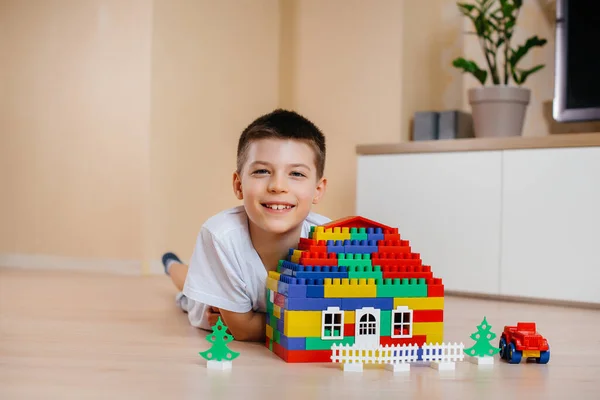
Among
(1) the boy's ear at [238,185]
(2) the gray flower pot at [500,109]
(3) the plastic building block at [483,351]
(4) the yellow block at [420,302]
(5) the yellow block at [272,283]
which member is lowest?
(3) the plastic building block at [483,351]

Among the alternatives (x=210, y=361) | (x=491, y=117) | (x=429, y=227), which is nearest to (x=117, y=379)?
(x=210, y=361)

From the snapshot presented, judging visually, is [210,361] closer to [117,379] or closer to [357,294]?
[117,379]

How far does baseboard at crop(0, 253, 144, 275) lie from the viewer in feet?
10.1

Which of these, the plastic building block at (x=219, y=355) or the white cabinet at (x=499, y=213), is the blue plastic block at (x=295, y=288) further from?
the white cabinet at (x=499, y=213)

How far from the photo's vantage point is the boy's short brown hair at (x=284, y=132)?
141cm

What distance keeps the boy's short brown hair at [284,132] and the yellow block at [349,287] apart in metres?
0.30

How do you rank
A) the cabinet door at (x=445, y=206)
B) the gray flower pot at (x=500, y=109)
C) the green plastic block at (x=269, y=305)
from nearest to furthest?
the green plastic block at (x=269, y=305) < the cabinet door at (x=445, y=206) < the gray flower pot at (x=500, y=109)

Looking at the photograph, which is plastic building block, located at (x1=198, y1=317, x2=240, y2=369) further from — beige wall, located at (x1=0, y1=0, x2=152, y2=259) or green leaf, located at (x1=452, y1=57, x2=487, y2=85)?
beige wall, located at (x1=0, y1=0, x2=152, y2=259)

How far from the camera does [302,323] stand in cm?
124

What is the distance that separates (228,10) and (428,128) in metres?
1.08

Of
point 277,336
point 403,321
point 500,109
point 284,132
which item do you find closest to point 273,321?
point 277,336

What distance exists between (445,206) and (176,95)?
1.25 metres

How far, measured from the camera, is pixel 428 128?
9.23 ft

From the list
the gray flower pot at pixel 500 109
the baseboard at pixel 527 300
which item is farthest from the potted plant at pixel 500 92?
the baseboard at pixel 527 300
